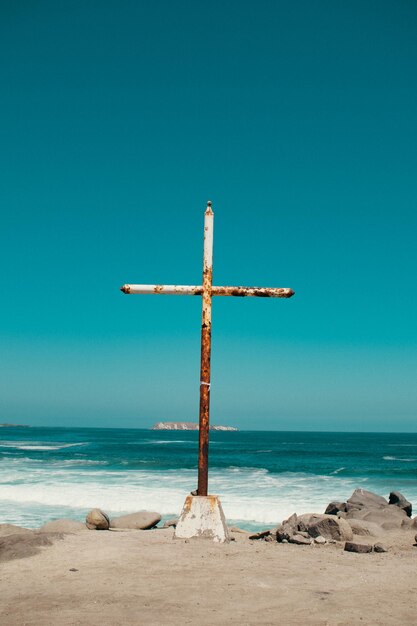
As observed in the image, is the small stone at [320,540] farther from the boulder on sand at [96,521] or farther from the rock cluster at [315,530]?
the boulder on sand at [96,521]

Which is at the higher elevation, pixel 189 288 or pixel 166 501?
pixel 189 288

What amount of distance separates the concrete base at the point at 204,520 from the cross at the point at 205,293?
17 centimetres

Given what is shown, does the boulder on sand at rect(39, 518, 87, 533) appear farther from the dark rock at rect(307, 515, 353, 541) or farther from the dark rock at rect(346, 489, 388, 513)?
the dark rock at rect(346, 489, 388, 513)

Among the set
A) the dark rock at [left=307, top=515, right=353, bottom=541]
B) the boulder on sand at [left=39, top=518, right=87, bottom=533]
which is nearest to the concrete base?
the dark rock at [left=307, top=515, right=353, bottom=541]

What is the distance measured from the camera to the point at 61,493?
20984 mm

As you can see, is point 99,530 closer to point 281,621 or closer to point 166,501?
point 281,621

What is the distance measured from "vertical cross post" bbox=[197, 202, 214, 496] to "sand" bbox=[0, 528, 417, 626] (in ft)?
3.22

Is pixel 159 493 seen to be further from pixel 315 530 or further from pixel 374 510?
pixel 315 530

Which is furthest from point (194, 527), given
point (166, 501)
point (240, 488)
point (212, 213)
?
point (240, 488)

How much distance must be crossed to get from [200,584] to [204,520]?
225 centimetres

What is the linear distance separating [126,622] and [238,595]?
4.29 feet

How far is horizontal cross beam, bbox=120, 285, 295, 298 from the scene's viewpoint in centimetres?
872

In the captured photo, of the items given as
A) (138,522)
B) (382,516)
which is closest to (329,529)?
(382,516)

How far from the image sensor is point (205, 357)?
28.2ft
